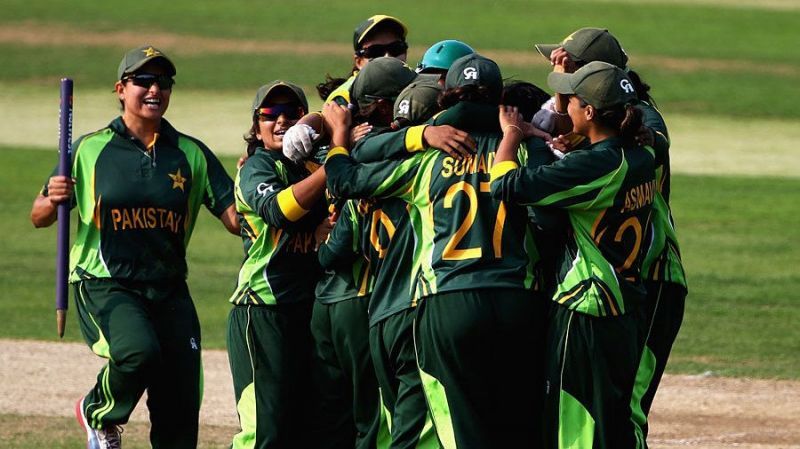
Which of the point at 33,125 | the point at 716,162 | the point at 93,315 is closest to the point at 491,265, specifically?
the point at 93,315

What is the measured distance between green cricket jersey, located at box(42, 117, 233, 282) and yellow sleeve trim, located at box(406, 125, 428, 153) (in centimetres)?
196

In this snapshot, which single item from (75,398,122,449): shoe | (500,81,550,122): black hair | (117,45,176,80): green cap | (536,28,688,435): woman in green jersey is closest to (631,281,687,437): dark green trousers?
(536,28,688,435): woman in green jersey

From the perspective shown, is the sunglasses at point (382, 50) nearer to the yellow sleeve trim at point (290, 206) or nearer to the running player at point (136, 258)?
the running player at point (136, 258)

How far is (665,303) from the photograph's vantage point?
730 centimetres

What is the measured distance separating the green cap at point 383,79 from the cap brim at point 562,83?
0.73 m

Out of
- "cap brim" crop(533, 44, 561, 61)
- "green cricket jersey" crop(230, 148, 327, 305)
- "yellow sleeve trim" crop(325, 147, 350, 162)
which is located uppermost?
"cap brim" crop(533, 44, 561, 61)

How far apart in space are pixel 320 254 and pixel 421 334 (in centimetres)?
94

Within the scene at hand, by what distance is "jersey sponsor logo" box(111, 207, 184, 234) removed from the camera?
25.6ft

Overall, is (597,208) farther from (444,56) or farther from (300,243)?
(300,243)

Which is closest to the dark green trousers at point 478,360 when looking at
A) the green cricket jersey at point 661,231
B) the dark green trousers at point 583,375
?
the dark green trousers at point 583,375

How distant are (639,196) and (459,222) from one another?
77 cm

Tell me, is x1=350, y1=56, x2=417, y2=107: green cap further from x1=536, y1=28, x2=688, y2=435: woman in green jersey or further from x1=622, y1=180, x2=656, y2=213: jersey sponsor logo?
x1=622, y1=180, x2=656, y2=213: jersey sponsor logo

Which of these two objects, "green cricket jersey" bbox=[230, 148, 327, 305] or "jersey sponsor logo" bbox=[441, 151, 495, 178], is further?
"green cricket jersey" bbox=[230, 148, 327, 305]

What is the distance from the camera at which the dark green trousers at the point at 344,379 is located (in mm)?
7055
